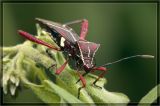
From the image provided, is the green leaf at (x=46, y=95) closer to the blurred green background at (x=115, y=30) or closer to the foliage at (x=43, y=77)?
the foliage at (x=43, y=77)

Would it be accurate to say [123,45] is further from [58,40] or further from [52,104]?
[52,104]

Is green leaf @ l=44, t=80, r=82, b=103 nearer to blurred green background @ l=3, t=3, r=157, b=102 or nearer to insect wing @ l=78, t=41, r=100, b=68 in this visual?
insect wing @ l=78, t=41, r=100, b=68

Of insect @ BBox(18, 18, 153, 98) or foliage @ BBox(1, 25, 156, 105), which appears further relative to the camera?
insect @ BBox(18, 18, 153, 98)

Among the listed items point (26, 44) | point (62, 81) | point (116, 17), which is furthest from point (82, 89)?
point (116, 17)

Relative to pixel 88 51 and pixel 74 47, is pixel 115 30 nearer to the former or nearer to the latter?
pixel 74 47

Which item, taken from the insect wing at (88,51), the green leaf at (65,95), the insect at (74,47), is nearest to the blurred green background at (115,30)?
the insect at (74,47)

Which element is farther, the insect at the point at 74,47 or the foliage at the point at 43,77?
the insect at the point at 74,47

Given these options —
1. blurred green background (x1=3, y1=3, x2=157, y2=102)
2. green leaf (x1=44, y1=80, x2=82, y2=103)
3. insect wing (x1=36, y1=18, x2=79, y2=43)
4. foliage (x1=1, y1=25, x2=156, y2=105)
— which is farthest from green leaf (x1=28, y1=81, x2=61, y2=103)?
blurred green background (x1=3, y1=3, x2=157, y2=102)

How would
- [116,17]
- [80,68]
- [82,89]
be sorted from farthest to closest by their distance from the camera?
[116,17], [80,68], [82,89]
